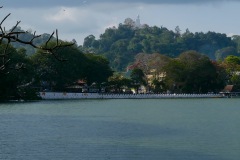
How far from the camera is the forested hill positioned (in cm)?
14000

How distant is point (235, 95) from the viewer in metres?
79.0

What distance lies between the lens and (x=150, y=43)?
475 feet

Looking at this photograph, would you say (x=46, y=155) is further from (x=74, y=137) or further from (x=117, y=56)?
(x=117, y=56)

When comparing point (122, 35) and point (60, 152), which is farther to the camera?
point (122, 35)

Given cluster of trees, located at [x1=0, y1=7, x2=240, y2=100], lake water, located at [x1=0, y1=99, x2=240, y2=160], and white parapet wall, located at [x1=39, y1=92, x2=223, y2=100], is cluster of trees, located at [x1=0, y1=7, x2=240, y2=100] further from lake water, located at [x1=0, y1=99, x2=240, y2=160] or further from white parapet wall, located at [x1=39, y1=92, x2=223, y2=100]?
lake water, located at [x1=0, y1=99, x2=240, y2=160]

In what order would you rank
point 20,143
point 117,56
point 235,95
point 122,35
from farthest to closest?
1. point 122,35
2. point 117,56
3. point 235,95
4. point 20,143

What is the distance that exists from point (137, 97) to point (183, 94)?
6.39 metres

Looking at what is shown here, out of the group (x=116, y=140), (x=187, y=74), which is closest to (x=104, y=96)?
(x=187, y=74)

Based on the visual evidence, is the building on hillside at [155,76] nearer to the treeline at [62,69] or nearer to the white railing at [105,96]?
the white railing at [105,96]

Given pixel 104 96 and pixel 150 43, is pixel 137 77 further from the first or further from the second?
pixel 150 43

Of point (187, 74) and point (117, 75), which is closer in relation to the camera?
point (187, 74)

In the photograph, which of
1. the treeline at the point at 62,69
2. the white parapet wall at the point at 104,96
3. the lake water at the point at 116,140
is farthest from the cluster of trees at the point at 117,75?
the lake water at the point at 116,140

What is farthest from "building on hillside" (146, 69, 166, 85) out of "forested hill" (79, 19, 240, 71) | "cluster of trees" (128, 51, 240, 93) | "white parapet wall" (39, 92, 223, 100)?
"forested hill" (79, 19, 240, 71)

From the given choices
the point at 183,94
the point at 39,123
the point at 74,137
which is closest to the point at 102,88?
the point at 183,94
